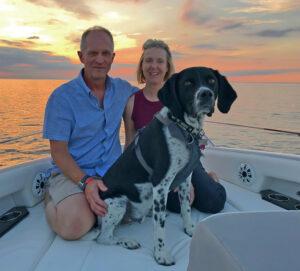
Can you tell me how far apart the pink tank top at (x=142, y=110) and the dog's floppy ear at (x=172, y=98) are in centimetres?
81

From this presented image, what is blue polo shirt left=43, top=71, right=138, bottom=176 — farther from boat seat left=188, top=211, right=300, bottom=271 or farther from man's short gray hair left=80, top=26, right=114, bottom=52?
boat seat left=188, top=211, right=300, bottom=271

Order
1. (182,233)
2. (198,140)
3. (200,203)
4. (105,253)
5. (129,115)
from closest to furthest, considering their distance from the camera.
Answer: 1. (105,253)
2. (198,140)
3. (182,233)
4. (200,203)
5. (129,115)

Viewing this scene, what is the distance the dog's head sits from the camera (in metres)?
1.87

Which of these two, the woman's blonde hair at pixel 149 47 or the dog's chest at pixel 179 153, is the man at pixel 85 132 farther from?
the dog's chest at pixel 179 153

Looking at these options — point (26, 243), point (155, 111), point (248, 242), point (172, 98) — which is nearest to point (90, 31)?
point (155, 111)

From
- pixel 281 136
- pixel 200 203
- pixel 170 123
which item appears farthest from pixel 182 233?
pixel 281 136

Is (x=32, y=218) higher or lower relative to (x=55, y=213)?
lower

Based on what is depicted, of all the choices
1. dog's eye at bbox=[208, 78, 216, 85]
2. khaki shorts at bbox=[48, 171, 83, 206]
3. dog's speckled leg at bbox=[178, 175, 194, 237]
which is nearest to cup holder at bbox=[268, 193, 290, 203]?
dog's speckled leg at bbox=[178, 175, 194, 237]

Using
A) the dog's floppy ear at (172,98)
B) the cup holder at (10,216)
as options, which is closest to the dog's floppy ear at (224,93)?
the dog's floppy ear at (172,98)

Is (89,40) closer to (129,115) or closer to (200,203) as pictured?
(129,115)

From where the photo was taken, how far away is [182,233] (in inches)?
85.7

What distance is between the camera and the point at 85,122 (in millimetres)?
2432

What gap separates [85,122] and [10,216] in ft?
3.33

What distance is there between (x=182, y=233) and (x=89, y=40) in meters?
1.79
